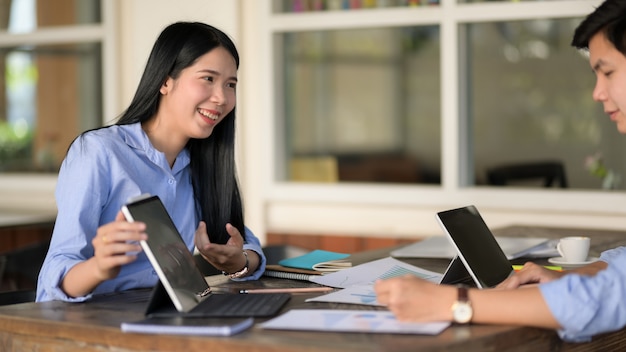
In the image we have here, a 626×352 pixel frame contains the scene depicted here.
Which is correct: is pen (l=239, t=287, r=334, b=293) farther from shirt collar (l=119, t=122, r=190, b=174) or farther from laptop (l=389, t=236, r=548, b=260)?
laptop (l=389, t=236, r=548, b=260)

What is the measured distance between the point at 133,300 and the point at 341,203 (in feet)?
8.75

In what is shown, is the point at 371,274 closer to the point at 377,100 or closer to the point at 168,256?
the point at 168,256

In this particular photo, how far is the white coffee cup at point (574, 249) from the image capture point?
273cm

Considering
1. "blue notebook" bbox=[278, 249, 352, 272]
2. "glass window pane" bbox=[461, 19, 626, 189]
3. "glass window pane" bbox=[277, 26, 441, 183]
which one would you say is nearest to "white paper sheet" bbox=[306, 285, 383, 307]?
"blue notebook" bbox=[278, 249, 352, 272]

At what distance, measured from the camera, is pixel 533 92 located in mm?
8039

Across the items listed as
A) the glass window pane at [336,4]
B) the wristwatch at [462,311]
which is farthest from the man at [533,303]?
the glass window pane at [336,4]

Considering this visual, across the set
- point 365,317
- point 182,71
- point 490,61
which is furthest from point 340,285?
point 490,61

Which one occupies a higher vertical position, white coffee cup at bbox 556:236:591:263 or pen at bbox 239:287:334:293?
white coffee cup at bbox 556:236:591:263

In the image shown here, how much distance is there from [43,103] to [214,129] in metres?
3.44

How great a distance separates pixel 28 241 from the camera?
17.5ft

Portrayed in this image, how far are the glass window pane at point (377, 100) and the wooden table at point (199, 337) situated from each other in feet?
13.1

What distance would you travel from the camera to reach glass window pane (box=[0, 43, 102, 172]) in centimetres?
567

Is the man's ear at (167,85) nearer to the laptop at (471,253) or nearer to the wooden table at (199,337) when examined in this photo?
the wooden table at (199,337)

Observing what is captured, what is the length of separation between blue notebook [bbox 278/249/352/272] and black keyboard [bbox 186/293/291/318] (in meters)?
0.44
